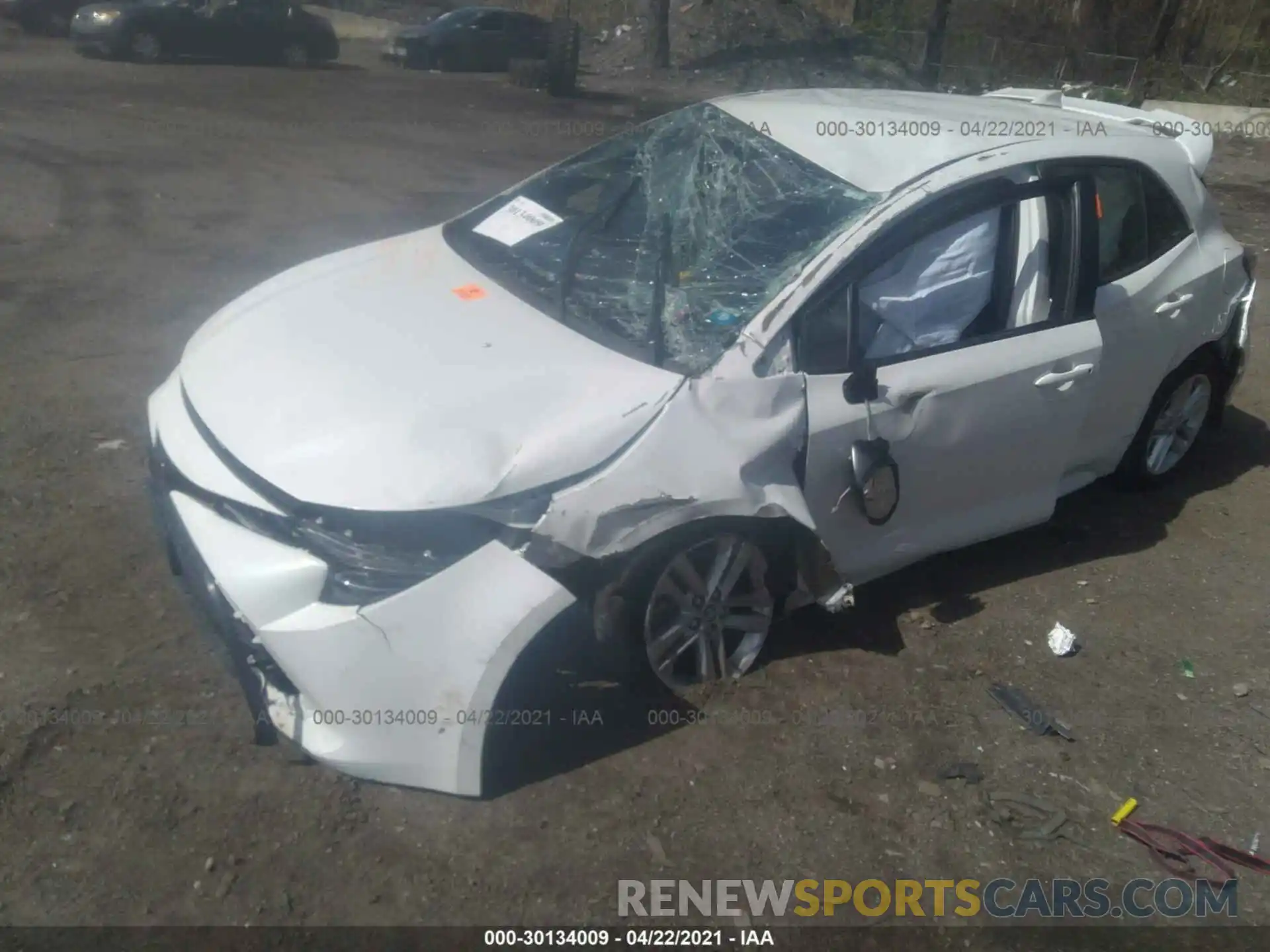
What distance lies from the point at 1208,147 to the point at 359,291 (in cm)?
376

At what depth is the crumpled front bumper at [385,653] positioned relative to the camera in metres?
2.98

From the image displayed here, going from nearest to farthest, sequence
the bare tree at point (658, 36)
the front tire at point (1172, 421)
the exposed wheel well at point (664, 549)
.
Answer: the exposed wheel well at point (664, 549)
the front tire at point (1172, 421)
the bare tree at point (658, 36)

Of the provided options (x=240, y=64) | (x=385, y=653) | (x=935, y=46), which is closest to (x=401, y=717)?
(x=385, y=653)

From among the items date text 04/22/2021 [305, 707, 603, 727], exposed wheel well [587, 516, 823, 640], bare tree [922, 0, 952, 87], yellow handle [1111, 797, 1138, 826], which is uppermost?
exposed wheel well [587, 516, 823, 640]

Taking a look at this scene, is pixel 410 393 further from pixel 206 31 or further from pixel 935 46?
pixel 935 46

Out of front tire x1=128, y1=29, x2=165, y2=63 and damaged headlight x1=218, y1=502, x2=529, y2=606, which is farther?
front tire x1=128, y1=29, x2=165, y2=63

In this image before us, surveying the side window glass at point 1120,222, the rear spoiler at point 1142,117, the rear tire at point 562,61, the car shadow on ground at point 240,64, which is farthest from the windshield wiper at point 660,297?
the car shadow on ground at point 240,64

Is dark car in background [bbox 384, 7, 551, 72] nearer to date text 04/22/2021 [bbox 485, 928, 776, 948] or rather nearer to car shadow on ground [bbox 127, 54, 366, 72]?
car shadow on ground [bbox 127, 54, 366, 72]

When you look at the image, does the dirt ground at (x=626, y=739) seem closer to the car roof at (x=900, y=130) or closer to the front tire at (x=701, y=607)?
the front tire at (x=701, y=607)

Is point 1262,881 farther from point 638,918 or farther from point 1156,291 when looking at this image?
point 1156,291

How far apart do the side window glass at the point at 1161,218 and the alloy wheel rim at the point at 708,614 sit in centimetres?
235

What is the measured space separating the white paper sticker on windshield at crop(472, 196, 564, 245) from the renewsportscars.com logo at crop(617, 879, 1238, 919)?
2.36 m

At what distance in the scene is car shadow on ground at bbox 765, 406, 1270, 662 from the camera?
164 inches

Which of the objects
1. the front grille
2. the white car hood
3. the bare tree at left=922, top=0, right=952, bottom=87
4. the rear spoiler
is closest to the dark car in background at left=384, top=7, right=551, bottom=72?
the bare tree at left=922, top=0, right=952, bottom=87
